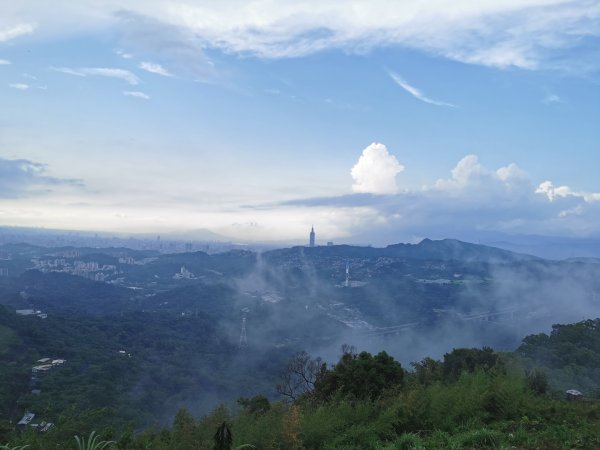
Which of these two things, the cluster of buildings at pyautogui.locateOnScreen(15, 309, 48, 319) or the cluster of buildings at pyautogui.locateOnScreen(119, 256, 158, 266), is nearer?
the cluster of buildings at pyautogui.locateOnScreen(15, 309, 48, 319)

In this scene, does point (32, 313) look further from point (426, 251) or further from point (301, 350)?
point (426, 251)

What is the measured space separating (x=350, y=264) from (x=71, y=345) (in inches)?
3124

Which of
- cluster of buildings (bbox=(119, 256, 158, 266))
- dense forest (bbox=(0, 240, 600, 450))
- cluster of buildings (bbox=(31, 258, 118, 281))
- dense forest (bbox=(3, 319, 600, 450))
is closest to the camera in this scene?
dense forest (bbox=(3, 319, 600, 450))

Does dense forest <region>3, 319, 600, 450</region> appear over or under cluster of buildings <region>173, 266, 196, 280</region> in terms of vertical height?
over

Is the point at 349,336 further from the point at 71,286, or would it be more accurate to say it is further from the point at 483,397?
the point at 71,286

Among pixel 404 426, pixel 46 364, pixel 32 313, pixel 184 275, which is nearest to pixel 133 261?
pixel 184 275

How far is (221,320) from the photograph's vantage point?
63.4 m

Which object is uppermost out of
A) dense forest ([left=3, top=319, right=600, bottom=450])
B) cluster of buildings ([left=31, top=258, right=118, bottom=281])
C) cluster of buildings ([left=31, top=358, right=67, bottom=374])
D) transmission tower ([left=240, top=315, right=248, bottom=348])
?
dense forest ([left=3, top=319, right=600, bottom=450])

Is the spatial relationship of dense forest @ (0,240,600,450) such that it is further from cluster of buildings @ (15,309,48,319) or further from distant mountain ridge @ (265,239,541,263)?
cluster of buildings @ (15,309,48,319)

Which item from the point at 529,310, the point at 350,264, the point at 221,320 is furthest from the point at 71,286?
the point at 529,310

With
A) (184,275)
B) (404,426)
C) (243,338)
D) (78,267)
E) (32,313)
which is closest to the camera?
(404,426)

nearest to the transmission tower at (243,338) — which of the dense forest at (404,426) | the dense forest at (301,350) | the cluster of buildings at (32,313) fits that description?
the dense forest at (301,350)

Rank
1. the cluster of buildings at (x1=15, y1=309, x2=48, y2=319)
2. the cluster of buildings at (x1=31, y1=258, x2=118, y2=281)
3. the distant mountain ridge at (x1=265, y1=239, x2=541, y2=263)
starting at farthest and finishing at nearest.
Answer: the distant mountain ridge at (x1=265, y1=239, x2=541, y2=263)
the cluster of buildings at (x1=31, y1=258, x2=118, y2=281)
the cluster of buildings at (x1=15, y1=309, x2=48, y2=319)

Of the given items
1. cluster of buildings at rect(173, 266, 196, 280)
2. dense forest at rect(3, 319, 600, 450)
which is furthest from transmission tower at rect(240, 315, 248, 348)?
dense forest at rect(3, 319, 600, 450)
